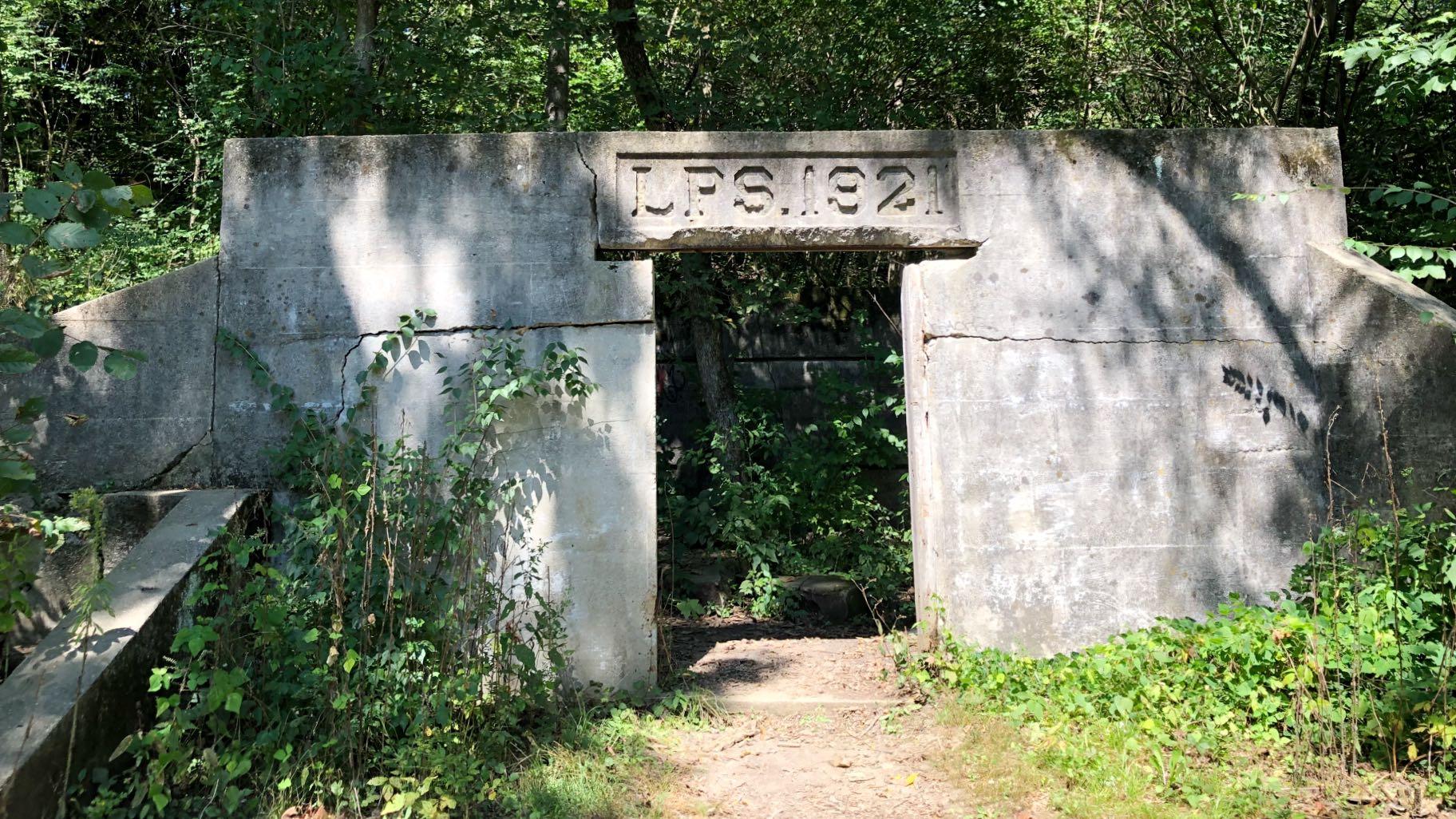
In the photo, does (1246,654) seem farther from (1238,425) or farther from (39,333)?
(39,333)

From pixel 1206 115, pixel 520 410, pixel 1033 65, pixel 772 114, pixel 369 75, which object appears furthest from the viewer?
pixel 1033 65

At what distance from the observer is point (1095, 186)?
203 inches

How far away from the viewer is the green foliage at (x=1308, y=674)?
385 cm

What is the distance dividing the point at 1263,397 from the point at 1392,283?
80 centimetres

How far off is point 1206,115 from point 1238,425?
5.53 metres

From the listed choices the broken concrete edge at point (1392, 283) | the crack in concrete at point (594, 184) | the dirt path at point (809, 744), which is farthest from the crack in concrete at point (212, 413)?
the broken concrete edge at point (1392, 283)

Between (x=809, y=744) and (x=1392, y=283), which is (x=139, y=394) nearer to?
(x=809, y=744)

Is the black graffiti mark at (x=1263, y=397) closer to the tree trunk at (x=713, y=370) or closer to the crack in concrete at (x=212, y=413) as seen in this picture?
the tree trunk at (x=713, y=370)

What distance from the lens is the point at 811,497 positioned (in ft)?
26.6

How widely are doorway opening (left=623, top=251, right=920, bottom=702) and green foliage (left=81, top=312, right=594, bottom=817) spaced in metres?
1.65

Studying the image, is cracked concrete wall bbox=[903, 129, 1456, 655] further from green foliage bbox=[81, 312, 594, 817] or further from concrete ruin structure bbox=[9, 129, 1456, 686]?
green foliage bbox=[81, 312, 594, 817]

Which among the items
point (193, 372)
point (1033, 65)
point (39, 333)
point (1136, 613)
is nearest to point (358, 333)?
point (193, 372)

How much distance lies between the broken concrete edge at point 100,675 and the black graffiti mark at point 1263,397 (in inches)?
183

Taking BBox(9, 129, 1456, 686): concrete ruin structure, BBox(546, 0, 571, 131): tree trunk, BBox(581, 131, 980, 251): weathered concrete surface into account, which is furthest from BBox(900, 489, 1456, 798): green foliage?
BBox(546, 0, 571, 131): tree trunk
